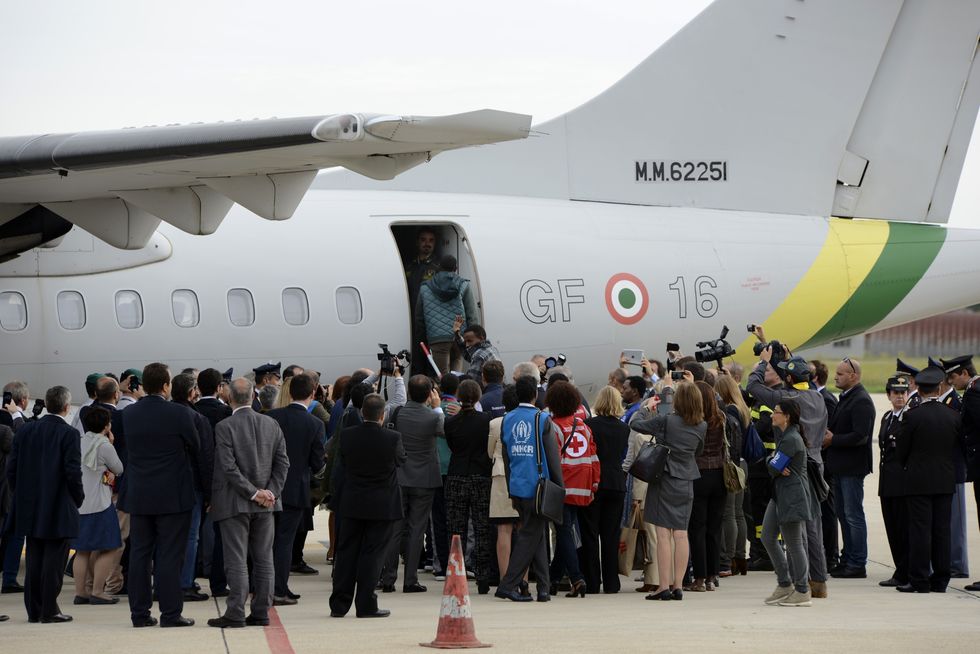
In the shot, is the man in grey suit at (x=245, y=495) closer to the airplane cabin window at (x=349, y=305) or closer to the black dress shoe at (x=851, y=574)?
the airplane cabin window at (x=349, y=305)

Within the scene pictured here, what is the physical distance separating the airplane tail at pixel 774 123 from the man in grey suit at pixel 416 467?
533 cm

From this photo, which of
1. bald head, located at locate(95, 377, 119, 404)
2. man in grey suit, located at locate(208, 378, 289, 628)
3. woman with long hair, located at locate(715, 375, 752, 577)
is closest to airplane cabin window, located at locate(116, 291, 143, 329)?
bald head, located at locate(95, 377, 119, 404)

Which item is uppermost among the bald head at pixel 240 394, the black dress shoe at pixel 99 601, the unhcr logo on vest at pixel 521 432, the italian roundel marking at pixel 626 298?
the italian roundel marking at pixel 626 298

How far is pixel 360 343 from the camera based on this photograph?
13750 millimetres

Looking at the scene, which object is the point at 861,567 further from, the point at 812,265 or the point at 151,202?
the point at 151,202

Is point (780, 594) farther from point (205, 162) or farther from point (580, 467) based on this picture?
point (205, 162)

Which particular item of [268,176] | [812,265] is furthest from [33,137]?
[812,265]

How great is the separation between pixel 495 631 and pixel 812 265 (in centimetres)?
833

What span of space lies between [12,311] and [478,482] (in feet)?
17.3

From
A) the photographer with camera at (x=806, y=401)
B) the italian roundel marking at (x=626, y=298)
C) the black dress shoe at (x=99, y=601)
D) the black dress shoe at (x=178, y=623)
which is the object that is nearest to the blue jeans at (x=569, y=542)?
the photographer with camera at (x=806, y=401)

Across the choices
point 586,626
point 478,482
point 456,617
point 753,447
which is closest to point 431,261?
point 478,482

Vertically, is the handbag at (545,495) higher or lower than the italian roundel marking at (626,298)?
lower

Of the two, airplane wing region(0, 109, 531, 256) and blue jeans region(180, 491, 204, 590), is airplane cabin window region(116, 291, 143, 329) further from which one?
blue jeans region(180, 491, 204, 590)

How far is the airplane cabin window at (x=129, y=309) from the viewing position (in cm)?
1281
